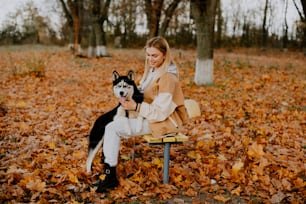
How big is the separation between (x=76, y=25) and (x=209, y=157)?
2001 centimetres

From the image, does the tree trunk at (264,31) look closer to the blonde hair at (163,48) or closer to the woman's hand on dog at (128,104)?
the blonde hair at (163,48)

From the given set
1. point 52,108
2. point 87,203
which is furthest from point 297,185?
point 52,108

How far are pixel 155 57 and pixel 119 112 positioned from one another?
75cm

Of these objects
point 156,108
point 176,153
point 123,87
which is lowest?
point 176,153

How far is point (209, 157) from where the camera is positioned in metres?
4.95

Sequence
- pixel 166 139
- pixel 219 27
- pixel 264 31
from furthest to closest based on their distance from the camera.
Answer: pixel 219 27
pixel 264 31
pixel 166 139

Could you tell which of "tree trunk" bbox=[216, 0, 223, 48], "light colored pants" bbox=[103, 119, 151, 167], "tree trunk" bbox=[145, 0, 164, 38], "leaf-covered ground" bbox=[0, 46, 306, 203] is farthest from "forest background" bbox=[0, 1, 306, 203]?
"tree trunk" bbox=[216, 0, 223, 48]

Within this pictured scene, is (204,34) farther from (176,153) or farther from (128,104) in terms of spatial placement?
(128,104)

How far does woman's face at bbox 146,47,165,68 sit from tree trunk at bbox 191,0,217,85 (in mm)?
6814

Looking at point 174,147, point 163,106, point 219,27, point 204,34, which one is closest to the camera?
point 163,106

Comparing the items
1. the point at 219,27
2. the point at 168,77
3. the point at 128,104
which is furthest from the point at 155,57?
the point at 219,27

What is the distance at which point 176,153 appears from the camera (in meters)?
5.19

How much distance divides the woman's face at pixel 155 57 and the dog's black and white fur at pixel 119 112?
0.87ft

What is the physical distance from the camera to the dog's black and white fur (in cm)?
382
